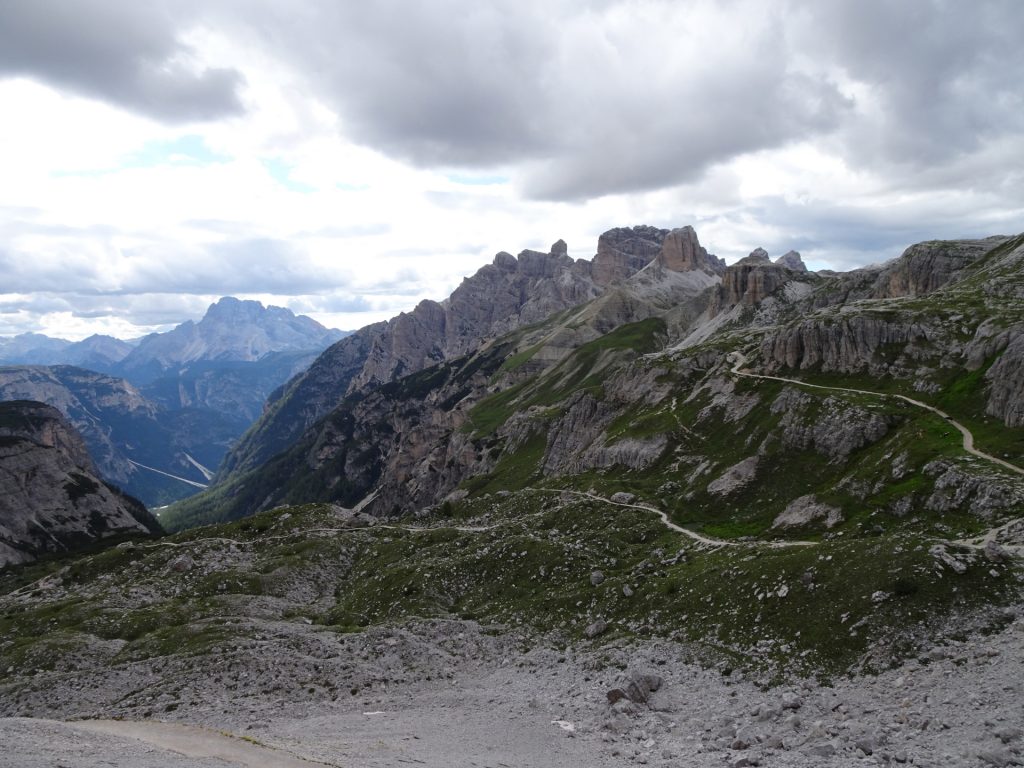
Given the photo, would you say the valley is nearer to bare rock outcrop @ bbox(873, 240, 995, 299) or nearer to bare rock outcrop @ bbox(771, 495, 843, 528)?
bare rock outcrop @ bbox(771, 495, 843, 528)

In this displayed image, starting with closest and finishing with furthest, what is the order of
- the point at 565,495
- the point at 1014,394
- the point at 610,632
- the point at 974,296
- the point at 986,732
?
the point at 986,732, the point at 610,632, the point at 1014,394, the point at 565,495, the point at 974,296

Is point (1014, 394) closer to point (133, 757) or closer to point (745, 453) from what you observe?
point (745, 453)

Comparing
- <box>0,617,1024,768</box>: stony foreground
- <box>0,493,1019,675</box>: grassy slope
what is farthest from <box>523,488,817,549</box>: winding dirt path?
<box>0,617,1024,768</box>: stony foreground

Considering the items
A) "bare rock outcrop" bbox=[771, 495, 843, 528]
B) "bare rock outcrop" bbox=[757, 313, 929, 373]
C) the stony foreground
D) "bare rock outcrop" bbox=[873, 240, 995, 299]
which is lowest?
the stony foreground

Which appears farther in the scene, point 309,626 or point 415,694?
point 309,626

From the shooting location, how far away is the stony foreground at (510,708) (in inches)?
1303

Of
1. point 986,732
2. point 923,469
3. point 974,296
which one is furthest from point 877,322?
point 986,732

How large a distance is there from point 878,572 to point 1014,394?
47559mm

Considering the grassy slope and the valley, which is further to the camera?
the grassy slope

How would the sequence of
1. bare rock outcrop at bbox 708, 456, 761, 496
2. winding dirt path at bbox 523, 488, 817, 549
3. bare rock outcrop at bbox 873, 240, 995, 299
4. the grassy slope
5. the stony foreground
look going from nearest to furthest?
the stony foreground → the grassy slope → winding dirt path at bbox 523, 488, 817, 549 → bare rock outcrop at bbox 708, 456, 761, 496 → bare rock outcrop at bbox 873, 240, 995, 299

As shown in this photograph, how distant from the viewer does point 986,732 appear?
101 feet

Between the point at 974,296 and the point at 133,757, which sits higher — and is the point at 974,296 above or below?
above

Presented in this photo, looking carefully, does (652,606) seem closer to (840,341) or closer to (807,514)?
(807,514)

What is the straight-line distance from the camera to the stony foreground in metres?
33.1
